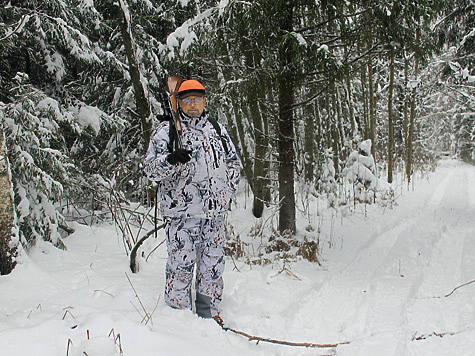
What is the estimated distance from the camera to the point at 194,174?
120 inches

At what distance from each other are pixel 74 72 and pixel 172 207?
9200 millimetres

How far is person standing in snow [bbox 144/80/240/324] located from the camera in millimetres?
3031

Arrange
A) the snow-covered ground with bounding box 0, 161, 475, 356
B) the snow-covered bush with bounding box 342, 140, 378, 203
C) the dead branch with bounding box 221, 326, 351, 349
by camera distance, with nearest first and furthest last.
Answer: the snow-covered ground with bounding box 0, 161, 475, 356 → the dead branch with bounding box 221, 326, 351, 349 → the snow-covered bush with bounding box 342, 140, 378, 203

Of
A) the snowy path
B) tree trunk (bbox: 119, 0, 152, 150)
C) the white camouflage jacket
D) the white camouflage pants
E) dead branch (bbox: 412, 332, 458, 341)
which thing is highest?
tree trunk (bbox: 119, 0, 152, 150)

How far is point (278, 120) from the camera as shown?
19.4 ft

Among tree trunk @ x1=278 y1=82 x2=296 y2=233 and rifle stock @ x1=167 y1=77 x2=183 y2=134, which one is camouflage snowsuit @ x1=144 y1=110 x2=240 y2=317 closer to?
rifle stock @ x1=167 y1=77 x2=183 y2=134

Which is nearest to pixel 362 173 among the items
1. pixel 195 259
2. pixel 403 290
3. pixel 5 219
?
pixel 403 290

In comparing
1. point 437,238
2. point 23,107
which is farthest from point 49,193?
point 437,238

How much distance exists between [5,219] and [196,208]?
1.92m

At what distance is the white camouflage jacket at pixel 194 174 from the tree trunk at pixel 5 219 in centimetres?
157

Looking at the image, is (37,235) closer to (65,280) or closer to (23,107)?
(65,280)

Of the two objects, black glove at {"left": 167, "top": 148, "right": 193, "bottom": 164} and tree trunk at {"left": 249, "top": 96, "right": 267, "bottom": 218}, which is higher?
black glove at {"left": 167, "top": 148, "right": 193, "bottom": 164}

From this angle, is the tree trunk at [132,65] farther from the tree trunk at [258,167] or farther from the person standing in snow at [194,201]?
the person standing in snow at [194,201]

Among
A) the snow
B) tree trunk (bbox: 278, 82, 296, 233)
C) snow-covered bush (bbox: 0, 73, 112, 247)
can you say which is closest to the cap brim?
snow-covered bush (bbox: 0, 73, 112, 247)
